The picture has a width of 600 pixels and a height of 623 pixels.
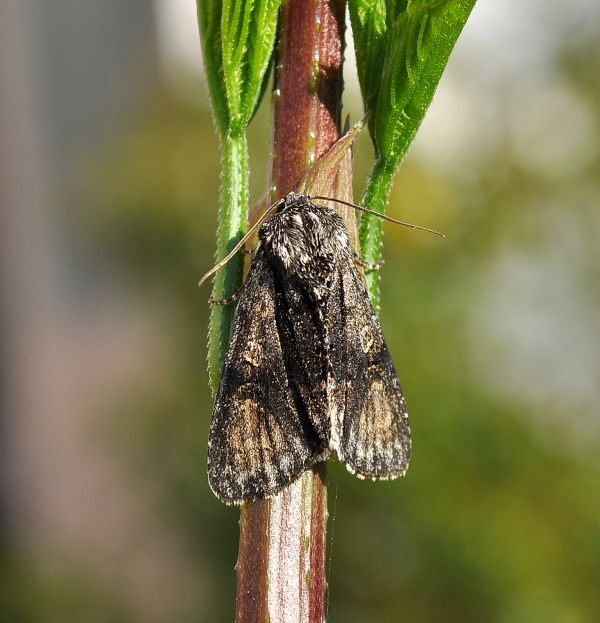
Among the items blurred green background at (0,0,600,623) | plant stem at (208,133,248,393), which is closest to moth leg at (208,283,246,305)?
plant stem at (208,133,248,393)

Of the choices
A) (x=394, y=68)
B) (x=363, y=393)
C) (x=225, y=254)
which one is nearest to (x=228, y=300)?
(x=225, y=254)

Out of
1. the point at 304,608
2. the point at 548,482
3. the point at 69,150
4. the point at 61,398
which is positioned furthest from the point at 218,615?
the point at 69,150

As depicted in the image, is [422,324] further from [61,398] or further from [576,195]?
[61,398]

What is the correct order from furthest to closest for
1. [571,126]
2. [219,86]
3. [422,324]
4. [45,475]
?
[45,475] < [571,126] < [422,324] < [219,86]

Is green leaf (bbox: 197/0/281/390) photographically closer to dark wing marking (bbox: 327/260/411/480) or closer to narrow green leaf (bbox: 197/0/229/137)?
narrow green leaf (bbox: 197/0/229/137)

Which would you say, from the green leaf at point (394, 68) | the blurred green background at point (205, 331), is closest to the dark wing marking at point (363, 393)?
the green leaf at point (394, 68)

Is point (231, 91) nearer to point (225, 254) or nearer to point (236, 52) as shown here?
point (236, 52)
